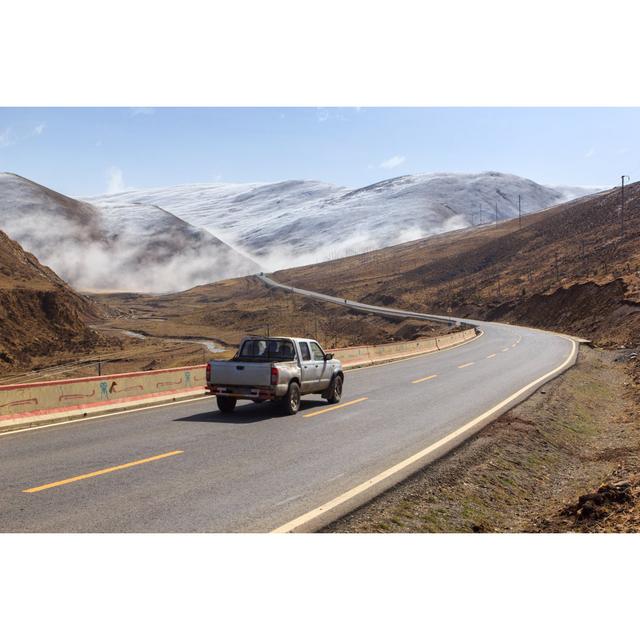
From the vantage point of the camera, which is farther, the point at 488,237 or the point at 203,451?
the point at 488,237

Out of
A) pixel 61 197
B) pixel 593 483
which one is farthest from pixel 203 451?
pixel 61 197

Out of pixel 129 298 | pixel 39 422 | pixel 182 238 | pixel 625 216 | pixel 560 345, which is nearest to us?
pixel 39 422

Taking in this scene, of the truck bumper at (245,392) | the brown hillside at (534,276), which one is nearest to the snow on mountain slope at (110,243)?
the brown hillside at (534,276)

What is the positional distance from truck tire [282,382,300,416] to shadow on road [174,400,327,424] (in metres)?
0.19

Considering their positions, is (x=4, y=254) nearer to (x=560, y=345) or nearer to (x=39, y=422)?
(x=560, y=345)

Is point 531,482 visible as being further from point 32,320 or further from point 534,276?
point 534,276

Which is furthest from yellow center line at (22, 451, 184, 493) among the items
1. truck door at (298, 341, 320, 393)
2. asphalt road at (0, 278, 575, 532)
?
truck door at (298, 341, 320, 393)

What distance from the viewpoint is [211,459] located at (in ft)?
33.3

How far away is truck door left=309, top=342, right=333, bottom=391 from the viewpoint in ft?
54.0

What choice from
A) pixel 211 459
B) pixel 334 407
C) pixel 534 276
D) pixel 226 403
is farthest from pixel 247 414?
→ pixel 534 276

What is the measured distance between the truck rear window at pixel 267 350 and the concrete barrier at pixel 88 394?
259cm

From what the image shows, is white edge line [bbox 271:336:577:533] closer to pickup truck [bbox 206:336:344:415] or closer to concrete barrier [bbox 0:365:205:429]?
pickup truck [bbox 206:336:344:415]

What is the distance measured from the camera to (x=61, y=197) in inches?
6654

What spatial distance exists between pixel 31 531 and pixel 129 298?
140m
